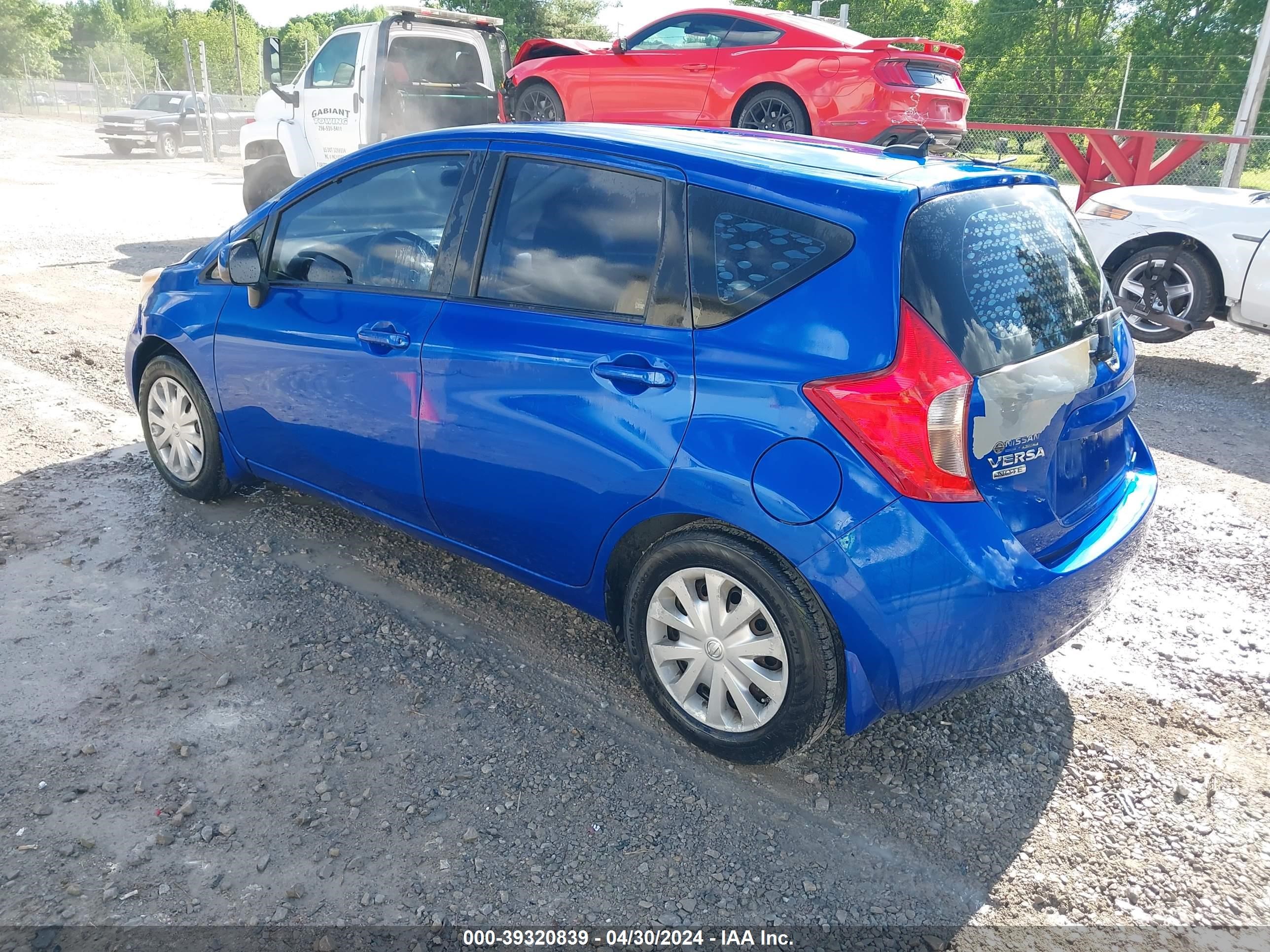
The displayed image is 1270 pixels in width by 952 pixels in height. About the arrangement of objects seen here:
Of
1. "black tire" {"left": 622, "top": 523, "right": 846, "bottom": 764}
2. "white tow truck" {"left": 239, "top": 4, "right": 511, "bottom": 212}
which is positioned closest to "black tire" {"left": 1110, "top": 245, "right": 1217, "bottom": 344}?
"black tire" {"left": 622, "top": 523, "right": 846, "bottom": 764}

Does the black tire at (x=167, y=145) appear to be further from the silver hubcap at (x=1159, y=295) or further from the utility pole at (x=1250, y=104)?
the silver hubcap at (x=1159, y=295)

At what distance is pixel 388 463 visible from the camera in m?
3.57

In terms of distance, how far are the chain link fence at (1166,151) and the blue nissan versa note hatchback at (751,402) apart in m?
7.58

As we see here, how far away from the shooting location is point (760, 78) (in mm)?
8422

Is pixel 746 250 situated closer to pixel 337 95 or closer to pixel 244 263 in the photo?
pixel 244 263

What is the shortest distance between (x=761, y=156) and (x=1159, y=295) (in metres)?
6.01

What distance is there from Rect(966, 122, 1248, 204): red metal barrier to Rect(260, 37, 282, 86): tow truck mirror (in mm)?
8457

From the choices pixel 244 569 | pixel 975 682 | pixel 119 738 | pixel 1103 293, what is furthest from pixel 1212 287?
pixel 119 738

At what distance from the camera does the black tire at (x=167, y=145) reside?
27000 mm

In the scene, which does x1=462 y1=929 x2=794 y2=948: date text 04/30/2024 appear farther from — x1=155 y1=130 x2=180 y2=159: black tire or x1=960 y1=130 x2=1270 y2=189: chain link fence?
x1=155 y1=130 x2=180 y2=159: black tire

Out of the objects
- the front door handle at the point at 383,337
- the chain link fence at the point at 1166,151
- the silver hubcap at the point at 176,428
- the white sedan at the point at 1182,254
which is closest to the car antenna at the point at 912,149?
the front door handle at the point at 383,337

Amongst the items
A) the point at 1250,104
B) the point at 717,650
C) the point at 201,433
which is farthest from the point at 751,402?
the point at 1250,104

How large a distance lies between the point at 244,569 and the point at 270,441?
1.77 ft

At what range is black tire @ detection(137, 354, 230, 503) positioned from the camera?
171 inches
